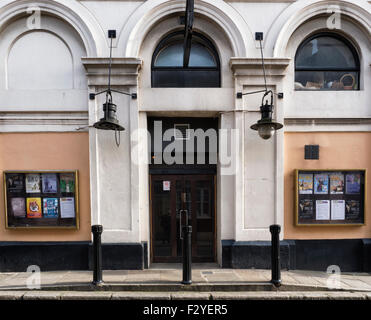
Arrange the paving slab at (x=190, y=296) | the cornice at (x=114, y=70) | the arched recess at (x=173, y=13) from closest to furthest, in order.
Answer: the paving slab at (x=190, y=296) < the cornice at (x=114, y=70) < the arched recess at (x=173, y=13)

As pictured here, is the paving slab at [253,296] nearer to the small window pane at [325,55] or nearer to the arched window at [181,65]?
the arched window at [181,65]

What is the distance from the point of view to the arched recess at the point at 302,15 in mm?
5383

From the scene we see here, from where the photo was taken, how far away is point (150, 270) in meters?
5.36

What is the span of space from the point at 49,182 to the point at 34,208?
68cm

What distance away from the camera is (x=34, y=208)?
5395 mm

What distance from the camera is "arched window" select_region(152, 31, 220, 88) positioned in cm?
571

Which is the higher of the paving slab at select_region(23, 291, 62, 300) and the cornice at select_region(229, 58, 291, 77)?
the cornice at select_region(229, 58, 291, 77)

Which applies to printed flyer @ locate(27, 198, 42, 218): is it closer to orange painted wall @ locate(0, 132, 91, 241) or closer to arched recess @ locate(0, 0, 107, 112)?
orange painted wall @ locate(0, 132, 91, 241)

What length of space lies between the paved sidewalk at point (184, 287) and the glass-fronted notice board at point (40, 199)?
114cm

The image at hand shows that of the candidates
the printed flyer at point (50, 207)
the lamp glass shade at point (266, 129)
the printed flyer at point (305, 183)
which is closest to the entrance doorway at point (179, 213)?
the lamp glass shade at point (266, 129)

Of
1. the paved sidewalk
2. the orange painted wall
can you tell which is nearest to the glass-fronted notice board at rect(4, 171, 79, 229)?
the orange painted wall

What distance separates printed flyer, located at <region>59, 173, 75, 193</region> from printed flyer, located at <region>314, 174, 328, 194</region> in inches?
221
